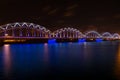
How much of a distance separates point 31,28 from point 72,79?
2075 inches

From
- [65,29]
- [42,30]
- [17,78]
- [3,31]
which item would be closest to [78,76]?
[17,78]

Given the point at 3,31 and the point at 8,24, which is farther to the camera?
the point at 8,24

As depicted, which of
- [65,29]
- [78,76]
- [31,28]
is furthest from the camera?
[65,29]

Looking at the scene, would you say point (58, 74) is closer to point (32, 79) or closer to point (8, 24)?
point (32, 79)

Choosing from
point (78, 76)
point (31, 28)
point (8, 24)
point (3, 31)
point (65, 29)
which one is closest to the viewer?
point (78, 76)

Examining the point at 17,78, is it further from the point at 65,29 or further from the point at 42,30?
the point at 65,29

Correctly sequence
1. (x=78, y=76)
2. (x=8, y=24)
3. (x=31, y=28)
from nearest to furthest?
(x=78, y=76)
(x=8, y=24)
(x=31, y=28)

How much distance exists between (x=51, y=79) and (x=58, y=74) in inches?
33.5

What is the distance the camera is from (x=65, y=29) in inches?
2926

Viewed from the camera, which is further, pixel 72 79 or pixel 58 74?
pixel 58 74

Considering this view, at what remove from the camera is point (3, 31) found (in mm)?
50438

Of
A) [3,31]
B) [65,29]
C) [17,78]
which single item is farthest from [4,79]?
[65,29]

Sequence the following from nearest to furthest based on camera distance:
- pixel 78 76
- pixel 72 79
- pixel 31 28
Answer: pixel 72 79 → pixel 78 76 → pixel 31 28

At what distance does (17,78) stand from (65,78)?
152cm
